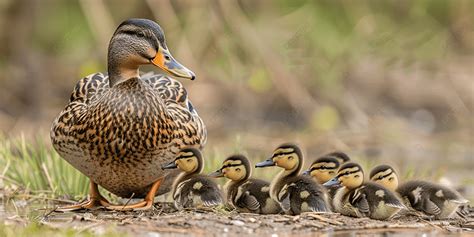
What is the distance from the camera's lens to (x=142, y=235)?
477cm

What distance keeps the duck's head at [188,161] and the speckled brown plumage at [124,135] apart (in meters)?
0.07

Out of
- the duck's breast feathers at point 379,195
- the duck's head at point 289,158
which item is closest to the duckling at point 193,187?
the duck's head at point 289,158

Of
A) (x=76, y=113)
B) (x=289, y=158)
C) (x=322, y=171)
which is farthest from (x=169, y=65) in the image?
(x=322, y=171)

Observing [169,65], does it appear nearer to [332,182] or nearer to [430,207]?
[332,182]

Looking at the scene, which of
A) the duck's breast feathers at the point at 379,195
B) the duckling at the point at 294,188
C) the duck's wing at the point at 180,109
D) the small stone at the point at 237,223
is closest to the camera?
the small stone at the point at 237,223

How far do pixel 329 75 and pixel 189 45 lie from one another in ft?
4.57

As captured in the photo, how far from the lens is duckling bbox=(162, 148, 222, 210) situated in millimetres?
5504

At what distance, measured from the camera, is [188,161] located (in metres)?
5.56

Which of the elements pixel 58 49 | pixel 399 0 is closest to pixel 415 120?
pixel 399 0

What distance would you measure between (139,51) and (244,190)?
908 millimetres

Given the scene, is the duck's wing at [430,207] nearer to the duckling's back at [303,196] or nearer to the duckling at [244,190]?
the duckling's back at [303,196]

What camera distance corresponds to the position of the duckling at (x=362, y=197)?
17.4 ft

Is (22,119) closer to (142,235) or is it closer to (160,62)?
(160,62)

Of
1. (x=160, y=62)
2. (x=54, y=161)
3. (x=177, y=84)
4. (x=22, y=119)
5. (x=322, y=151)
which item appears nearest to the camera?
(x=160, y=62)
